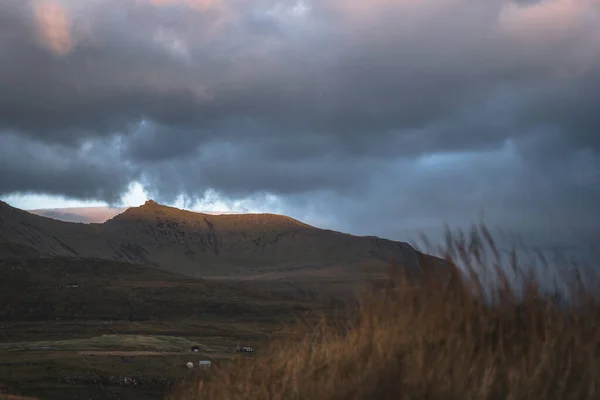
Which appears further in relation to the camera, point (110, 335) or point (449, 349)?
point (110, 335)

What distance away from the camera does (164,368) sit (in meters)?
80.8

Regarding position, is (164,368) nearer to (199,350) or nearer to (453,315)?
(199,350)

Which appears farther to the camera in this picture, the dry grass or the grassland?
the grassland

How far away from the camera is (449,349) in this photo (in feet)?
20.1

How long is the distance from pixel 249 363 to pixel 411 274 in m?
2.39

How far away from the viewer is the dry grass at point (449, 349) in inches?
223

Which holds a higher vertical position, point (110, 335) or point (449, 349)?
point (449, 349)

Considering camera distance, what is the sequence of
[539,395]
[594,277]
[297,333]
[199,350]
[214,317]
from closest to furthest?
[539,395] → [594,277] → [297,333] → [199,350] → [214,317]

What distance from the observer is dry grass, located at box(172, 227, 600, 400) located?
567cm

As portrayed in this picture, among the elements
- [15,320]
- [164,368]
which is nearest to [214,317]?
[15,320]

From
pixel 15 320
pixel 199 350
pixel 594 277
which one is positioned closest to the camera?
pixel 594 277

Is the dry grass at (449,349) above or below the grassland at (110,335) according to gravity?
above

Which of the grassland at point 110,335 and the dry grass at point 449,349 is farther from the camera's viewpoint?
the grassland at point 110,335

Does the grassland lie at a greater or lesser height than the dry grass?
lesser
